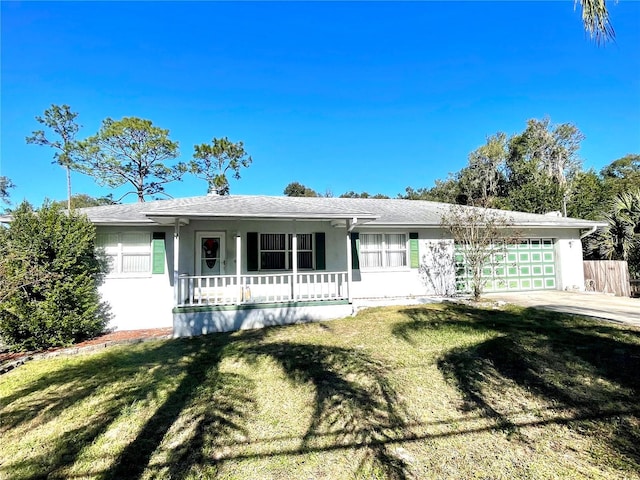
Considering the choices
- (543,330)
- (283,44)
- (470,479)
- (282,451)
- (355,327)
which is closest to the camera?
(470,479)

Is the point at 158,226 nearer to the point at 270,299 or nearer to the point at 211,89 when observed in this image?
the point at 270,299

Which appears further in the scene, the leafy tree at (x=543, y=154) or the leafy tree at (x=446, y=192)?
the leafy tree at (x=446, y=192)

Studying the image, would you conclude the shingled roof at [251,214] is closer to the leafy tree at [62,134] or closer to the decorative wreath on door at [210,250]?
the decorative wreath on door at [210,250]

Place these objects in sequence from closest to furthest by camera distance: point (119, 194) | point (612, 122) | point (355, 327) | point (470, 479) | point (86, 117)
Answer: point (470, 479), point (355, 327), point (612, 122), point (86, 117), point (119, 194)

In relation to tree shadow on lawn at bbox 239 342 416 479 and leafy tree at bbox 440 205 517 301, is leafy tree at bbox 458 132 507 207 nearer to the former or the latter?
leafy tree at bbox 440 205 517 301

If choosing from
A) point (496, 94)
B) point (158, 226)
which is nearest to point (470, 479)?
point (158, 226)

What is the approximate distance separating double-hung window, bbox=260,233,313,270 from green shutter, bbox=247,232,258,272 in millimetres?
192

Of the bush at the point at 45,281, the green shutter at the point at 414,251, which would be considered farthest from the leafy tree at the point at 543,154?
the bush at the point at 45,281

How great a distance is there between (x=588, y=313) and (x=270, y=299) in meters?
8.28

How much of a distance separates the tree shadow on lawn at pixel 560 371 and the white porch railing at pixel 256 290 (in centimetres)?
268

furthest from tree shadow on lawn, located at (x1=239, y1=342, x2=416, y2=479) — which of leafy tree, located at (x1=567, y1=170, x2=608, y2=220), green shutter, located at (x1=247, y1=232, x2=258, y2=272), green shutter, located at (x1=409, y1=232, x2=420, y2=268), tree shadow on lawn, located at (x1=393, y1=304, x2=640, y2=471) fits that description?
leafy tree, located at (x1=567, y1=170, x2=608, y2=220)

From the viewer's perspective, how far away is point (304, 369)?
17.2 feet

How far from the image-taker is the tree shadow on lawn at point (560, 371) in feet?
11.4

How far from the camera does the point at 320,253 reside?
33.4ft
